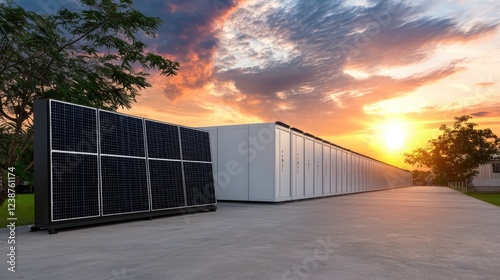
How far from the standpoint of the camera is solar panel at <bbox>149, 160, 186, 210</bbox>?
13914 mm

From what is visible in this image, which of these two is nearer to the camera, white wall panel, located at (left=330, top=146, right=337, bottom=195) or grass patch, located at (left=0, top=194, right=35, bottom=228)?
grass patch, located at (left=0, top=194, right=35, bottom=228)

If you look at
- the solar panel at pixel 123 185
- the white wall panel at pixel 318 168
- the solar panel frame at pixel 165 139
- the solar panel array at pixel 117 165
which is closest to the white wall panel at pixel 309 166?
the white wall panel at pixel 318 168

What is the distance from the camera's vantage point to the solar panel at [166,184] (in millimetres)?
13914

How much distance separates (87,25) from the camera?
A: 23.2 m

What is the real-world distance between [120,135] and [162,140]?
2237mm

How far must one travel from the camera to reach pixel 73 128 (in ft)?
36.3

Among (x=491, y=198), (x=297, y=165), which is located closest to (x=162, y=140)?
(x=297, y=165)

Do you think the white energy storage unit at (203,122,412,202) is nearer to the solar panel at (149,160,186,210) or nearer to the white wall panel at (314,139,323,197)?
the white wall panel at (314,139,323,197)

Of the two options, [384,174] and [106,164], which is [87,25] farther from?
[384,174]

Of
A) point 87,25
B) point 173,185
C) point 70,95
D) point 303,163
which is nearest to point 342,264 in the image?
point 173,185

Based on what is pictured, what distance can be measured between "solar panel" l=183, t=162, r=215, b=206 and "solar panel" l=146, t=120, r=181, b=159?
2.93 ft

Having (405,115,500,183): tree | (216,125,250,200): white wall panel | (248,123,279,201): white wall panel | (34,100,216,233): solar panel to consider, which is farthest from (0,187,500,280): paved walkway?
(405,115,500,183): tree

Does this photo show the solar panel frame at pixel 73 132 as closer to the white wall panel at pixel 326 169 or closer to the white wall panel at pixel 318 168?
the white wall panel at pixel 318 168

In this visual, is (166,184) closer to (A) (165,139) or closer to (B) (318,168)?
(A) (165,139)
